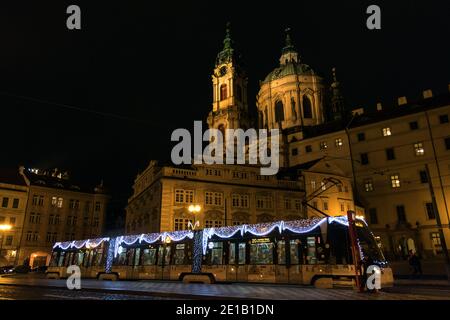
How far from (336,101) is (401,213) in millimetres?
35903

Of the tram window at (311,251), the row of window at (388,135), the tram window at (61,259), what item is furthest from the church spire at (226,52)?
the tram window at (311,251)

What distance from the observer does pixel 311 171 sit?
142 ft

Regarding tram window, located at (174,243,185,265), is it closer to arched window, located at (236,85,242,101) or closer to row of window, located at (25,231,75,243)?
row of window, located at (25,231,75,243)

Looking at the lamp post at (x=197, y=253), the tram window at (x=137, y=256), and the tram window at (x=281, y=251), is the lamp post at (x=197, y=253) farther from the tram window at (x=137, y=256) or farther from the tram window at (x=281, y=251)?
the tram window at (x=281, y=251)

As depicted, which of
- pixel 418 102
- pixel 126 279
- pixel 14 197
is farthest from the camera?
pixel 14 197

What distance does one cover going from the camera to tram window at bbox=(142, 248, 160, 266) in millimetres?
24047

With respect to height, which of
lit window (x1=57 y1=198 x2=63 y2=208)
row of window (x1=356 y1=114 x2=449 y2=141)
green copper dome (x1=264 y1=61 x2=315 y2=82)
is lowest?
lit window (x1=57 y1=198 x2=63 y2=208)

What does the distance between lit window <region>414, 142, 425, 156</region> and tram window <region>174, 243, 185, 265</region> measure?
33.5 meters

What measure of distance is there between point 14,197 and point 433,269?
5376cm

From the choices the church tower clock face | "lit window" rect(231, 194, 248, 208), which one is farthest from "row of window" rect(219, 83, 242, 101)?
"lit window" rect(231, 194, 248, 208)

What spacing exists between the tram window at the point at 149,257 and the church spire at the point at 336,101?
55.3 metres
